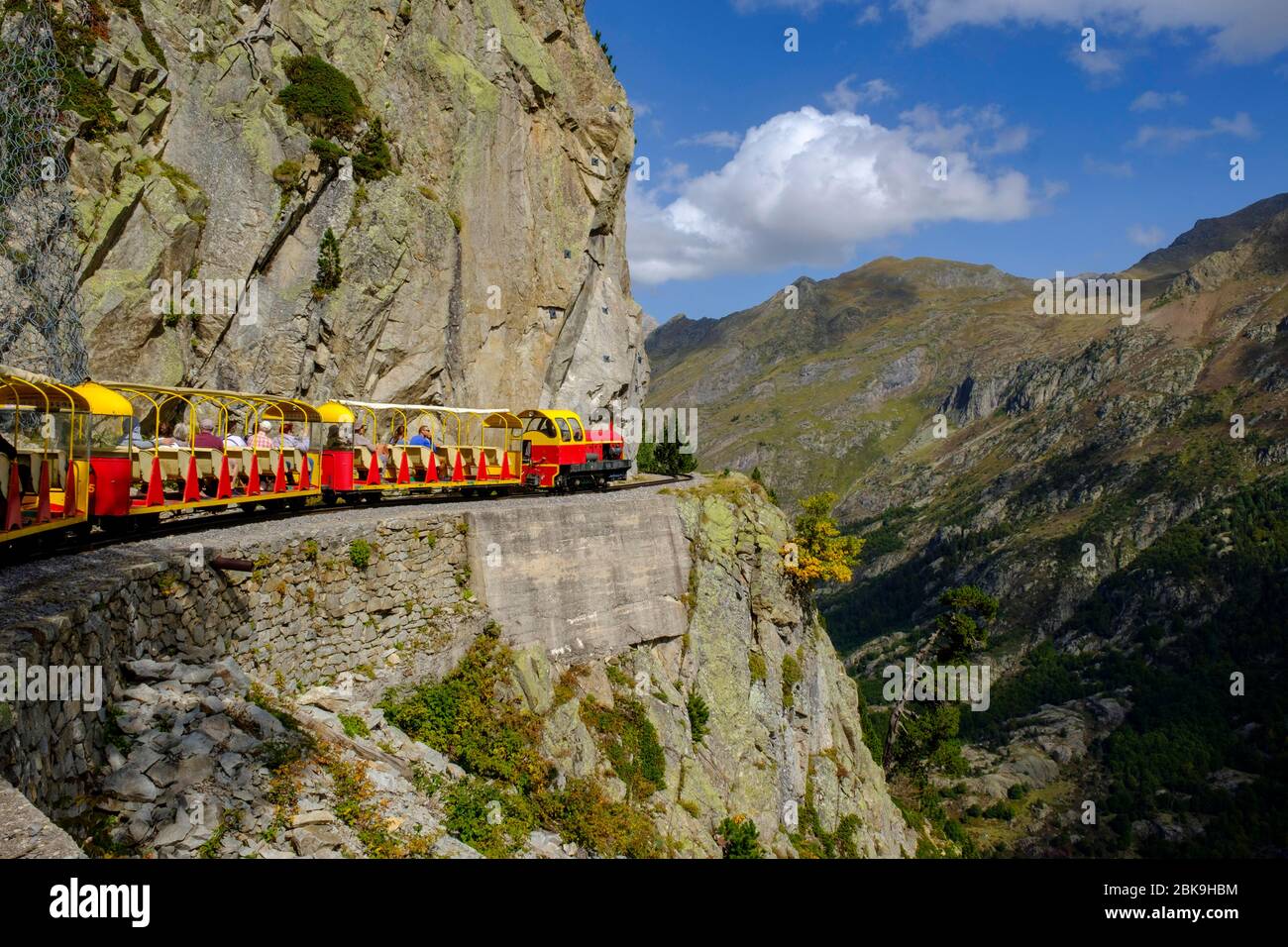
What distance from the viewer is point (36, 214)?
1101 inches

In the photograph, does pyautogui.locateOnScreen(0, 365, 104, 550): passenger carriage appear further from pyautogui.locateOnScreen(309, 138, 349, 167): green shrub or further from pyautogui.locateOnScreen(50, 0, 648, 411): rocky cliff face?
pyautogui.locateOnScreen(309, 138, 349, 167): green shrub

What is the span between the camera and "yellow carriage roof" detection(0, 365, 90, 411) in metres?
14.3

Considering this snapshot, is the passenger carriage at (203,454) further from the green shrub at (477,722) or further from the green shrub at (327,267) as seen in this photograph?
the green shrub at (327,267)

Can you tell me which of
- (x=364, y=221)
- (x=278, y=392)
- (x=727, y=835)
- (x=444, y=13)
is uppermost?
(x=444, y=13)

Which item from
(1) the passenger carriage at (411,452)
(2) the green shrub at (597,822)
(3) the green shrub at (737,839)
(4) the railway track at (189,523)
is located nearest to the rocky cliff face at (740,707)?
(3) the green shrub at (737,839)

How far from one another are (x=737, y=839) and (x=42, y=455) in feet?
65.4

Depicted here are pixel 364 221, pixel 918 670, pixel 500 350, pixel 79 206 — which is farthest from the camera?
pixel 918 670

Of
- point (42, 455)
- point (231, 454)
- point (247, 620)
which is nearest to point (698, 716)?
point (247, 620)

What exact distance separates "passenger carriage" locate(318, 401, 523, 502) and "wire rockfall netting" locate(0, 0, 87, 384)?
32.3 ft

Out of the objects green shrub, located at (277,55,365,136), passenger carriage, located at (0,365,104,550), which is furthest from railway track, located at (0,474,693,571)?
green shrub, located at (277,55,365,136)

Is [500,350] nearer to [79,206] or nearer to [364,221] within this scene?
[364,221]

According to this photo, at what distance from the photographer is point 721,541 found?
34656 mm
